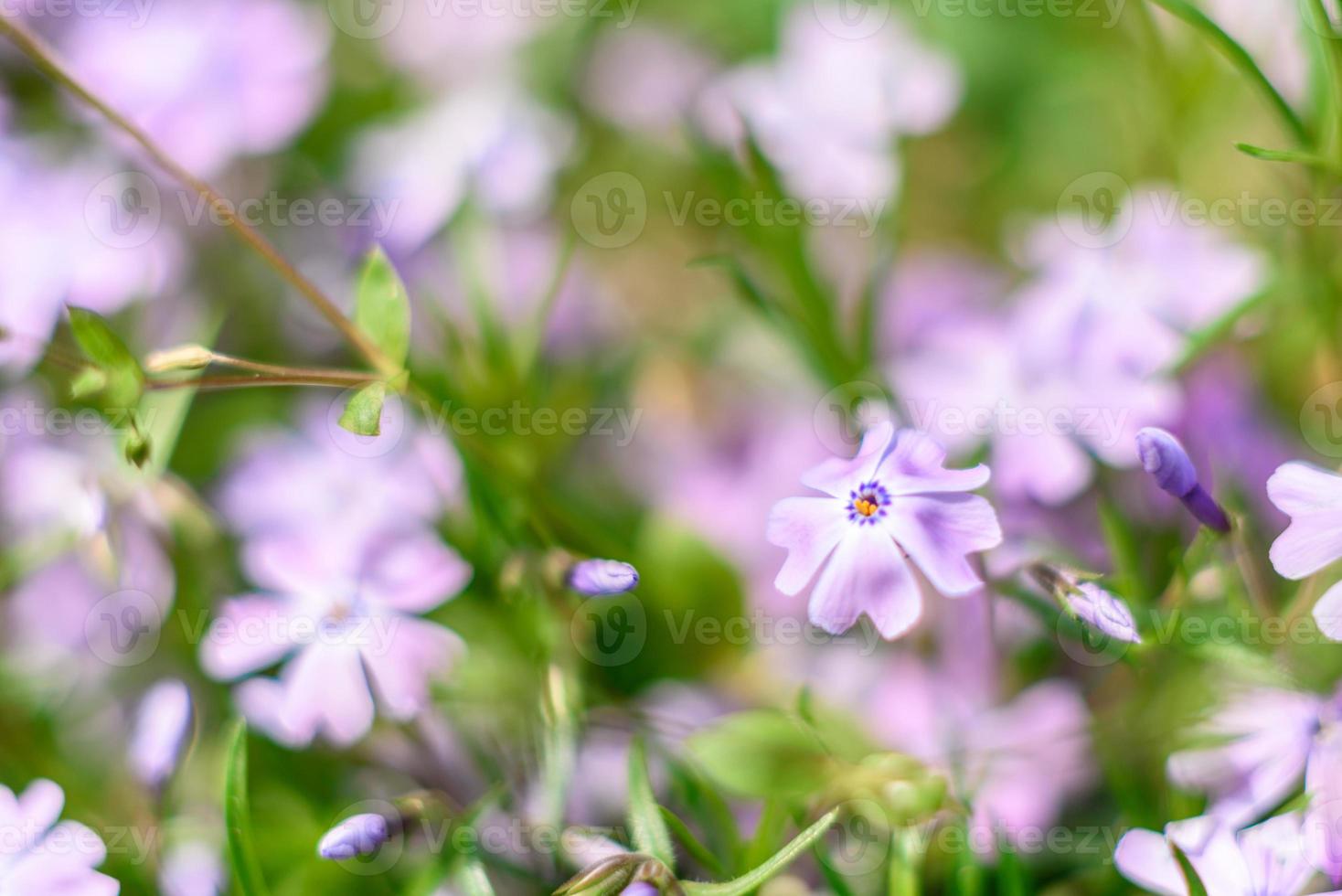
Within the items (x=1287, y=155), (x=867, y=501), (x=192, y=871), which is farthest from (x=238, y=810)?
(x=1287, y=155)

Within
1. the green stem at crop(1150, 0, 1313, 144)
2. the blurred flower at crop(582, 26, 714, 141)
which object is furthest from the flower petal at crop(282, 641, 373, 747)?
the blurred flower at crop(582, 26, 714, 141)

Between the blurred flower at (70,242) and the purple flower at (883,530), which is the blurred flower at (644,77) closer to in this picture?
the blurred flower at (70,242)

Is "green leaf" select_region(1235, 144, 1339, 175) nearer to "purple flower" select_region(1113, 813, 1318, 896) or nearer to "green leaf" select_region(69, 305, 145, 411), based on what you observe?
"purple flower" select_region(1113, 813, 1318, 896)

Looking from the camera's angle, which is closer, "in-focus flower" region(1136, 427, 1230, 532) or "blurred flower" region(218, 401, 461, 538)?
"in-focus flower" region(1136, 427, 1230, 532)

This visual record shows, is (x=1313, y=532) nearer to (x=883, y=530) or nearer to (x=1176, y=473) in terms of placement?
(x=1176, y=473)

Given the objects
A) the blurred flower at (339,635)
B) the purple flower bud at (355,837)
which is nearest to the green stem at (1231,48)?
the blurred flower at (339,635)
